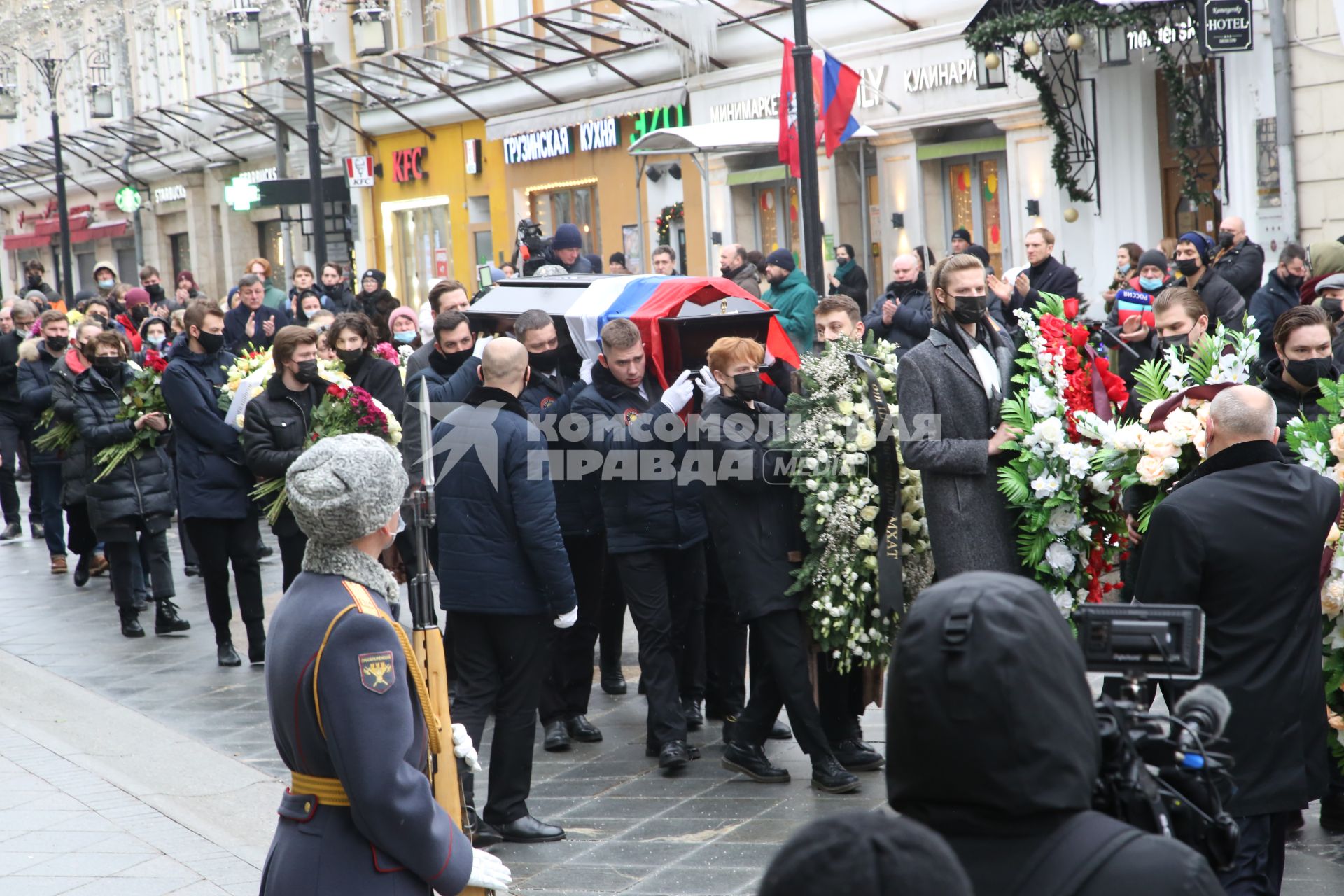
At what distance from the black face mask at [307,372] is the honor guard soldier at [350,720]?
16.9 feet

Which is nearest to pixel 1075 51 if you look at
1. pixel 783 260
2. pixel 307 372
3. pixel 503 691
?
pixel 783 260

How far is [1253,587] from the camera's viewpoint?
4293 millimetres

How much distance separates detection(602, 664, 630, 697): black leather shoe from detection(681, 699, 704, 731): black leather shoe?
66 cm

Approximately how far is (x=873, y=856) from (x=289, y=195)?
915 inches

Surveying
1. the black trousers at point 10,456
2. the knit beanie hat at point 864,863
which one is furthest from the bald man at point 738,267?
the knit beanie hat at point 864,863

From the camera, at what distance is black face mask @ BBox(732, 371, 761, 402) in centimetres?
642

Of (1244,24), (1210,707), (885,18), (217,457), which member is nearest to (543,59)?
(885,18)

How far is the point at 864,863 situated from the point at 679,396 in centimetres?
531

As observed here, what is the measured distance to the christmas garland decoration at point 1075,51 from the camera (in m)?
14.3

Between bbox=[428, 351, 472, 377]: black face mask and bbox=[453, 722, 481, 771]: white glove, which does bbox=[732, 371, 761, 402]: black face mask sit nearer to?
bbox=[428, 351, 472, 377]: black face mask

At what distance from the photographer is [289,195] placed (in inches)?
934

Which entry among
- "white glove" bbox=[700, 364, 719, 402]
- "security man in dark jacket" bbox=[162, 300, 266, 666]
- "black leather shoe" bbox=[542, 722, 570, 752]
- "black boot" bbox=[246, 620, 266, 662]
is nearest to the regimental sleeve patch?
"white glove" bbox=[700, 364, 719, 402]

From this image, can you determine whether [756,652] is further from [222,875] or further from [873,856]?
[873,856]

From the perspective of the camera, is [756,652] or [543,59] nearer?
[756,652]
